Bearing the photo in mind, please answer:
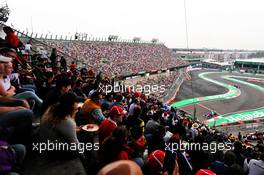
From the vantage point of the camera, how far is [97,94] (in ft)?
15.5

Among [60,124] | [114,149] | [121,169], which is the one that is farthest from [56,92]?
[121,169]

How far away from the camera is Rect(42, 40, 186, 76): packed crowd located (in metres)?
43.0

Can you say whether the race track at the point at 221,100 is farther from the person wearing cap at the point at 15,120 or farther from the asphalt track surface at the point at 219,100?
the person wearing cap at the point at 15,120

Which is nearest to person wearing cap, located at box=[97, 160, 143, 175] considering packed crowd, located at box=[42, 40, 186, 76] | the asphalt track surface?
the asphalt track surface

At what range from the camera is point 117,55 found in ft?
172

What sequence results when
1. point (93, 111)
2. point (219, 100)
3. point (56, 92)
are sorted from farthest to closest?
point (219, 100), point (93, 111), point (56, 92)

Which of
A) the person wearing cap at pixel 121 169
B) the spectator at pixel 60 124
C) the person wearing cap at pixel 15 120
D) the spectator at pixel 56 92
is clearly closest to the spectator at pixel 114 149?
the spectator at pixel 60 124

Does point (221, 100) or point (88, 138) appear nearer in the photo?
point (88, 138)

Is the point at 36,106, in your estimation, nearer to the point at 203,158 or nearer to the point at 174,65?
the point at 203,158

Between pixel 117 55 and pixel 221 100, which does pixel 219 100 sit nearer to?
pixel 221 100

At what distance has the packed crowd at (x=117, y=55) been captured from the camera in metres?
43.0

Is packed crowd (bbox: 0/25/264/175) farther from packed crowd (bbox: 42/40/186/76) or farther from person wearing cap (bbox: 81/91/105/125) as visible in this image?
packed crowd (bbox: 42/40/186/76)

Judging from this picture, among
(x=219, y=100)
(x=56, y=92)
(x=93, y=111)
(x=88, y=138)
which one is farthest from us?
(x=219, y=100)

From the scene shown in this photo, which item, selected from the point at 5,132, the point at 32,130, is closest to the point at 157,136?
the point at 32,130
